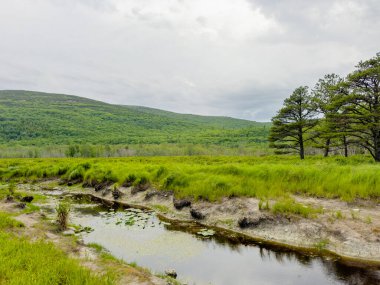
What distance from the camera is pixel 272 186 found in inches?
776

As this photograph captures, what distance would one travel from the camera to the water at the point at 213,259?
10.4 meters

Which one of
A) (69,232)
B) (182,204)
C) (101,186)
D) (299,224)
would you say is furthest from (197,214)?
(101,186)

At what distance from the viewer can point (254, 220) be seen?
16328 millimetres

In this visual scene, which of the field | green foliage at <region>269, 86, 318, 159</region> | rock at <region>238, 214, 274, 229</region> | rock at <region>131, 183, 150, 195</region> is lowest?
rock at <region>238, 214, 274, 229</region>

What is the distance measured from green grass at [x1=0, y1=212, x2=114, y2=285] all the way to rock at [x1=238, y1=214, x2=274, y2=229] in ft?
31.4

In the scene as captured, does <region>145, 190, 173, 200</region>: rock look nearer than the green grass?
No

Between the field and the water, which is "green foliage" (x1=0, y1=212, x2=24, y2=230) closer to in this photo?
the water

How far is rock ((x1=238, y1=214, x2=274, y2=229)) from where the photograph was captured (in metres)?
16.2

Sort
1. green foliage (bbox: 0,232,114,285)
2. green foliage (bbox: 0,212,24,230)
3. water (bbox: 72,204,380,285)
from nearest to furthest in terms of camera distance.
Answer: green foliage (bbox: 0,232,114,285)
water (bbox: 72,204,380,285)
green foliage (bbox: 0,212,24,230)

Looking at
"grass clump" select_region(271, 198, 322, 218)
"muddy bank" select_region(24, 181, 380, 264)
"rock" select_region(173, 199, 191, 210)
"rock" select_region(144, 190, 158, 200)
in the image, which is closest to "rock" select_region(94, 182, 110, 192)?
"rock" select_region(144, 190, 158, 200)

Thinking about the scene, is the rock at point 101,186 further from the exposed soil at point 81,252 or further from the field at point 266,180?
the exposed soil at point 81,252

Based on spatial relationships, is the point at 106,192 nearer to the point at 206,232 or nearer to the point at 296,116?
the point at 206,232

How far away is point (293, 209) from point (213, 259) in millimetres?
6159

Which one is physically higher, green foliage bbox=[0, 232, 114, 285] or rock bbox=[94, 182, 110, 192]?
green foliage bbox=[0, 232, 114, 285]
